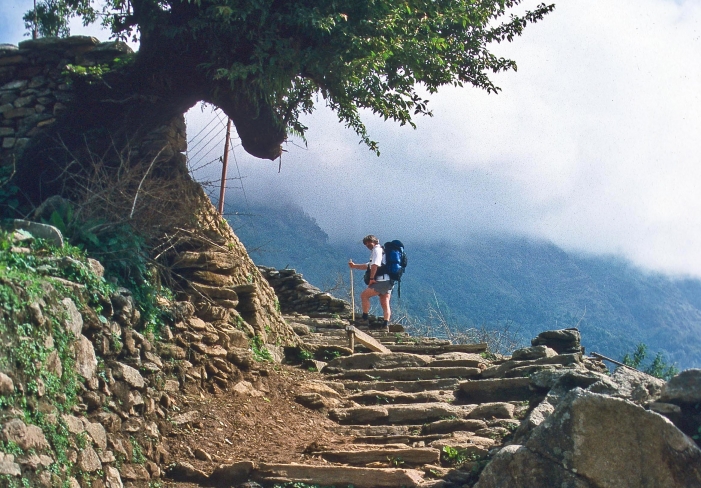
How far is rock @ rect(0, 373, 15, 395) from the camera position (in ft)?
18.7

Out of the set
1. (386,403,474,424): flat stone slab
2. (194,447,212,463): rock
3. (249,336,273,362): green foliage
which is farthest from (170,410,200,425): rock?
(386,403,474,424): flat stone slab

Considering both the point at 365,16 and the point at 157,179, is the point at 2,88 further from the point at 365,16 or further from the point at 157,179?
the point at 365,16

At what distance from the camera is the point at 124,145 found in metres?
11.3

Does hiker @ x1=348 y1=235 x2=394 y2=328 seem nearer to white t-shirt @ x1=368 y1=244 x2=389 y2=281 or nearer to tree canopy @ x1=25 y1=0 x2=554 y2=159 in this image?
white t-shirt @ x1=368 y1=244 x2=389 y2=281

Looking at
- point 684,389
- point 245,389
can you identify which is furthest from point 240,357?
point 684,389

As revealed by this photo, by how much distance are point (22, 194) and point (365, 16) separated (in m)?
4.98

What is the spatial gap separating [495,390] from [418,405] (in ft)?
3.62

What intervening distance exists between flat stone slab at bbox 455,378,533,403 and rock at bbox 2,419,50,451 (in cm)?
562

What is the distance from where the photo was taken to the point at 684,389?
6.69 meters

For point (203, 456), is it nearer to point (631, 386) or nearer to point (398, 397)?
point (398, 397)

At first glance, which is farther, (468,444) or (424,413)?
(424,413)

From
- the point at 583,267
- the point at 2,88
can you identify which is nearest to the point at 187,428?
the point at 2,88

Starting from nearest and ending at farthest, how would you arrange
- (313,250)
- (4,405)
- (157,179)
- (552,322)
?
1. (4,405)
2. (157,179)
3. (313,250)
4. (552,322)

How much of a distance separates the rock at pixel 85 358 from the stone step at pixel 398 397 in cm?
413
